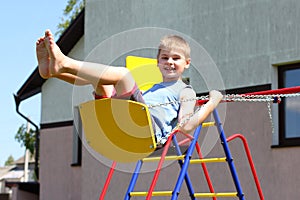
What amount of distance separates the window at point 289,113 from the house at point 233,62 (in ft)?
0.04

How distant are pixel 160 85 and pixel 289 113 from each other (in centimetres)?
344

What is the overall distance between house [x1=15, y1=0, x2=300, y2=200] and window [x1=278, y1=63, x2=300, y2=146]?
0.01 metres

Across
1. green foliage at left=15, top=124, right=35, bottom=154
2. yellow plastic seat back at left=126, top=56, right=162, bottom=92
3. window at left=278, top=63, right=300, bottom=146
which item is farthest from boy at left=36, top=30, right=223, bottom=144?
green foliage at left=15, top=124, right=35, bottom=154

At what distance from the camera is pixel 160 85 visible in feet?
15.1

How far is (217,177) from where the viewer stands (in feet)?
26.8

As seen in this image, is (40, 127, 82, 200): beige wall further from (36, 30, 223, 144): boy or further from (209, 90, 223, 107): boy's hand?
(209, 90, 223, 107): boy's hand

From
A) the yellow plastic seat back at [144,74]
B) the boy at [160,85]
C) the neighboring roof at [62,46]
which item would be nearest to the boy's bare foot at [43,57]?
the boy at [160,85]

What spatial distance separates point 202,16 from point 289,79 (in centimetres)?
161

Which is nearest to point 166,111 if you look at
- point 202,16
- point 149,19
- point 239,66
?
point 239,66

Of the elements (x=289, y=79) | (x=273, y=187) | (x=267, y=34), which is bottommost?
(x=273, y=187)

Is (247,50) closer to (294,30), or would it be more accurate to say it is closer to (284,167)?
(294,30)

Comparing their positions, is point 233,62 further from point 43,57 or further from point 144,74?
point 43,57

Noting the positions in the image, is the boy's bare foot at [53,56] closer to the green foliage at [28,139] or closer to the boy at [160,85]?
the boy at [160,85]

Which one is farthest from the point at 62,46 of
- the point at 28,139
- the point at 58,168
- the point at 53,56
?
the point at 28,139
